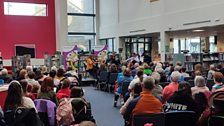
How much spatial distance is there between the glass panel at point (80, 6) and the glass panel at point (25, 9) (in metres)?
3.27

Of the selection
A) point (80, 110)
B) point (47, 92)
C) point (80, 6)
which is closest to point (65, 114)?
point (80, 110)

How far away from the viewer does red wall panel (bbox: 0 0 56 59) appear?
16.7 metres

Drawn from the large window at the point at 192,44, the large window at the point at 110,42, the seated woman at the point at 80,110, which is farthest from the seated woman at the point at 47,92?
the large window at the point at 110,42

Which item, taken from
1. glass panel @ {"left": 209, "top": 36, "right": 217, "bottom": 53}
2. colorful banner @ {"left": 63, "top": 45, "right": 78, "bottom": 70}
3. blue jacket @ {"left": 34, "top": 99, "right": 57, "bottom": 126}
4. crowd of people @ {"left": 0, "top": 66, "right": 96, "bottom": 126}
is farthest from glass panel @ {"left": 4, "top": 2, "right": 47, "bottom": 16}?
blue jacket @ {"left": 34, "top": 99, "right": 57, "bottom": 126}

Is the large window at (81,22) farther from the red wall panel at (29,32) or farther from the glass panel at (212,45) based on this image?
the glass panel at (212,45)

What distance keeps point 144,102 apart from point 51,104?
1.33 metres

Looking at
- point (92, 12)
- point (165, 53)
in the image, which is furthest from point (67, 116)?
point (92, 12)

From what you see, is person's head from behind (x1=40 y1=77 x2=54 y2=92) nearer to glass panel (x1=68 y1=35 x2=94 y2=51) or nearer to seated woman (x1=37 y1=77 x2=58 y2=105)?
seated woman (x1=37 y1=77 x2=58 y2=105)

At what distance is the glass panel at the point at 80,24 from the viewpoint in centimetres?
2093

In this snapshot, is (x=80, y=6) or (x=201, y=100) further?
(x=80, y=6)

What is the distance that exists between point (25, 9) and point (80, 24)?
452 cm

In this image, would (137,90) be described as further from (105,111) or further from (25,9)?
(25,9)

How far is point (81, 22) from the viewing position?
21.2 metres

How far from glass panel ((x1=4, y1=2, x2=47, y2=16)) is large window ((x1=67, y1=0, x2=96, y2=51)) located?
3223 mm
